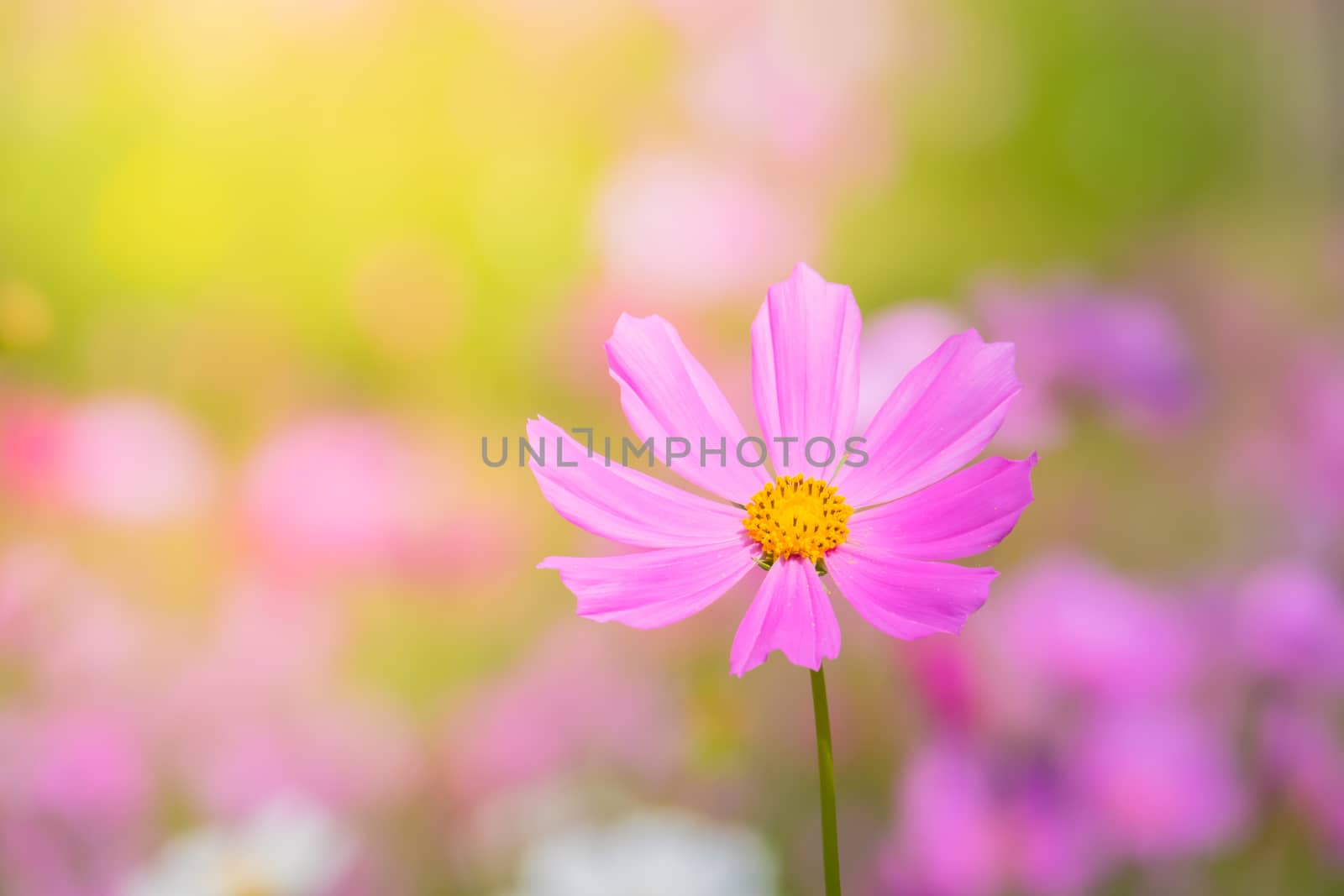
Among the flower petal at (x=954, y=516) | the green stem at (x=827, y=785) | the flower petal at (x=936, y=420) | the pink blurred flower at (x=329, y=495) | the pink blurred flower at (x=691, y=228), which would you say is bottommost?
the green stem at (x=827, y=785)

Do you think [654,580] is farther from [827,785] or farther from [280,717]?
[280,717]

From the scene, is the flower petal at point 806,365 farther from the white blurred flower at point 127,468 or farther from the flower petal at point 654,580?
the white blurred flower at point 127,468

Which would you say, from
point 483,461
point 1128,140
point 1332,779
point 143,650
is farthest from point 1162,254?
point 143,650

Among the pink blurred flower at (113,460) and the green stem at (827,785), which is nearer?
the green stem at (827,785)

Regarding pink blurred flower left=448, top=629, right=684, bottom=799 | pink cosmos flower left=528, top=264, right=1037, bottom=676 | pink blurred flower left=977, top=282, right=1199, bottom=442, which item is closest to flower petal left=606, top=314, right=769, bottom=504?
pink cosmos flower left=528, top=264, right=1037, bottom=676

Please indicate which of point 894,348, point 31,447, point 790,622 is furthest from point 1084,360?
point 31,447

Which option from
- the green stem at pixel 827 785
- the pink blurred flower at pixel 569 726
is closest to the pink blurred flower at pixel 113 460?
the pink blurred flower at pixel 569 726

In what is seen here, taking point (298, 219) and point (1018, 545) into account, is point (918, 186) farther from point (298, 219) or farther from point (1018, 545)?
point (298, 219)
